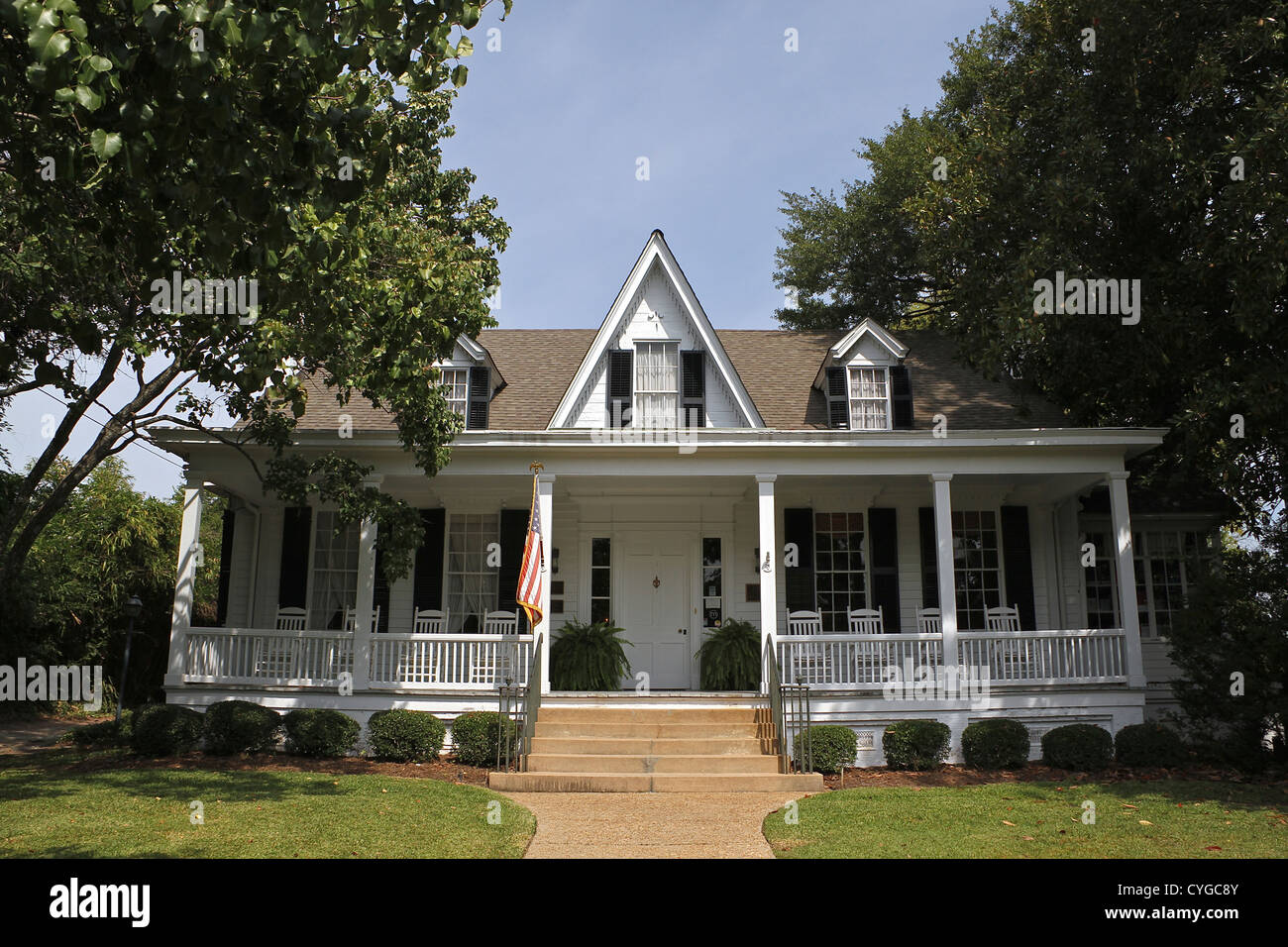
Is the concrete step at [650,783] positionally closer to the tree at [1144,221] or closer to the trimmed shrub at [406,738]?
the trimmed shrub at [406,738]

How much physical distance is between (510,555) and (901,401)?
273 inches

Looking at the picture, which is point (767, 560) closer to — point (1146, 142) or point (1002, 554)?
point (1002, 554)

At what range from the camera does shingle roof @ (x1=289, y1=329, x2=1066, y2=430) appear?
1574 centimetres

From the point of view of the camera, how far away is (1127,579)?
531 inches

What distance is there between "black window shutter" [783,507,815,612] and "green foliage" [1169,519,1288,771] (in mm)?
5374

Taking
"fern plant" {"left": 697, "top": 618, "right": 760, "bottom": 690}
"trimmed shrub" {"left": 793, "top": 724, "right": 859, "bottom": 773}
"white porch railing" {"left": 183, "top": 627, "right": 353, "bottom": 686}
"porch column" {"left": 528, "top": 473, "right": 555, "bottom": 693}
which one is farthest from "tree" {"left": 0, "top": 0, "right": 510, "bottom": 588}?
"trimmed shrub" {"left": 793, "top": 724, "right": 859, "bottom": 773}

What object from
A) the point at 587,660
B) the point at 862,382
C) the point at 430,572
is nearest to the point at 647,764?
the point at 587,660

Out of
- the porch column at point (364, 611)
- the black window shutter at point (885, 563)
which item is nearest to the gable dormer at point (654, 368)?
the black window shutter at point (885, 563)

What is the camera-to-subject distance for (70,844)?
727 centimetres

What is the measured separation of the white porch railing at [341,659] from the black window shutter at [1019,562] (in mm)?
7993

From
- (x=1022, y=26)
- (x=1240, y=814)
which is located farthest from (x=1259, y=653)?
(x=1022, y=26)

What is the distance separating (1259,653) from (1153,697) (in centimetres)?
465

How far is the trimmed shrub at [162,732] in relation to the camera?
12258mm

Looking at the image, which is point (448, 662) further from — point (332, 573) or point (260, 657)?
point (332, 573)
